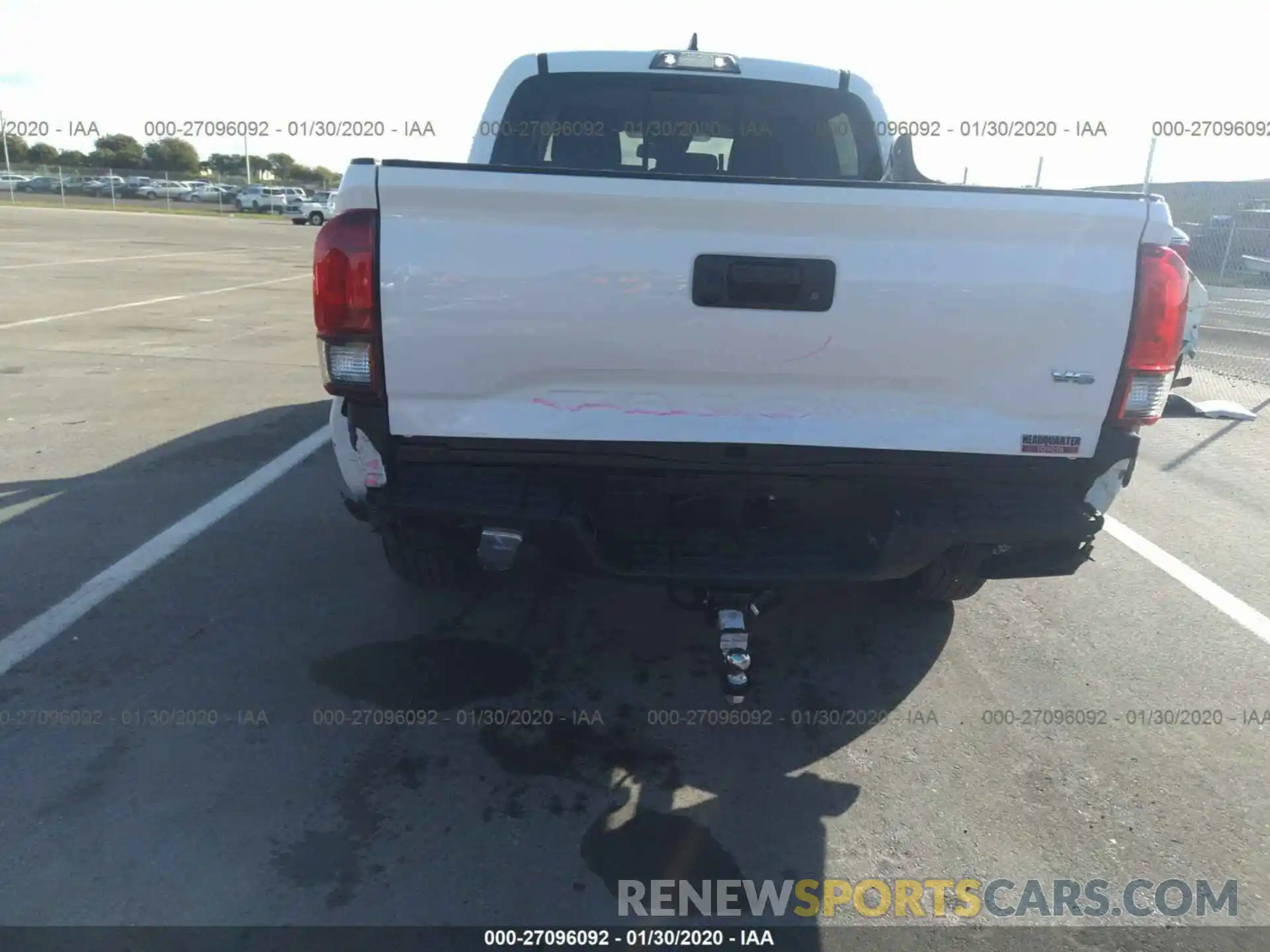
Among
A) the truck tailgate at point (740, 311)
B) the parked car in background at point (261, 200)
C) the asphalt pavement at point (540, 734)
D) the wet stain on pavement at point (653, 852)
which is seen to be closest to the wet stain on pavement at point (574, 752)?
the asphalt pavement at point (540, 734)

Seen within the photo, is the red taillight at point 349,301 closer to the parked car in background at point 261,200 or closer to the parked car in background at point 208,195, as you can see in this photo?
the parked car in background at point 261,200

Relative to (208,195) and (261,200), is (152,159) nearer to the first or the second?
(208,195)

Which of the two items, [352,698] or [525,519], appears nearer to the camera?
[525,519]

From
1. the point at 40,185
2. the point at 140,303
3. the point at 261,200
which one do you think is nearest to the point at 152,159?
the point at 40,185

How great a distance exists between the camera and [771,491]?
120 inches

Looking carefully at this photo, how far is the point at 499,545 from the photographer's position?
294 cm

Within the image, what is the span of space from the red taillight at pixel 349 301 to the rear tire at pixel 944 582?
2103 millimetres

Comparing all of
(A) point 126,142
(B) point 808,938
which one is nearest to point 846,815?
(B) point 808,938

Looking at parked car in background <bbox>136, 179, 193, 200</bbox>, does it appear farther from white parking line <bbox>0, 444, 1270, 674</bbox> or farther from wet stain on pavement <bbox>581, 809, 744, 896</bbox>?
wet stain on pavement <bbox>581, 809, 744, 896</bbox>

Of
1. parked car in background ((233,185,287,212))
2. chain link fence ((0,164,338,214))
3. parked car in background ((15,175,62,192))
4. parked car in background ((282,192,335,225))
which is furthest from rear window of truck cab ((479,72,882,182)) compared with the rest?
parked car in background ((15,175,62,192))

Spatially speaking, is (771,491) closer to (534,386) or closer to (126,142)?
(534,386)

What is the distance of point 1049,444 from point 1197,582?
264cm

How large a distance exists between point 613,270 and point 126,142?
102m

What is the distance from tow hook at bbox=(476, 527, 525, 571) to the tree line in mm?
88621
